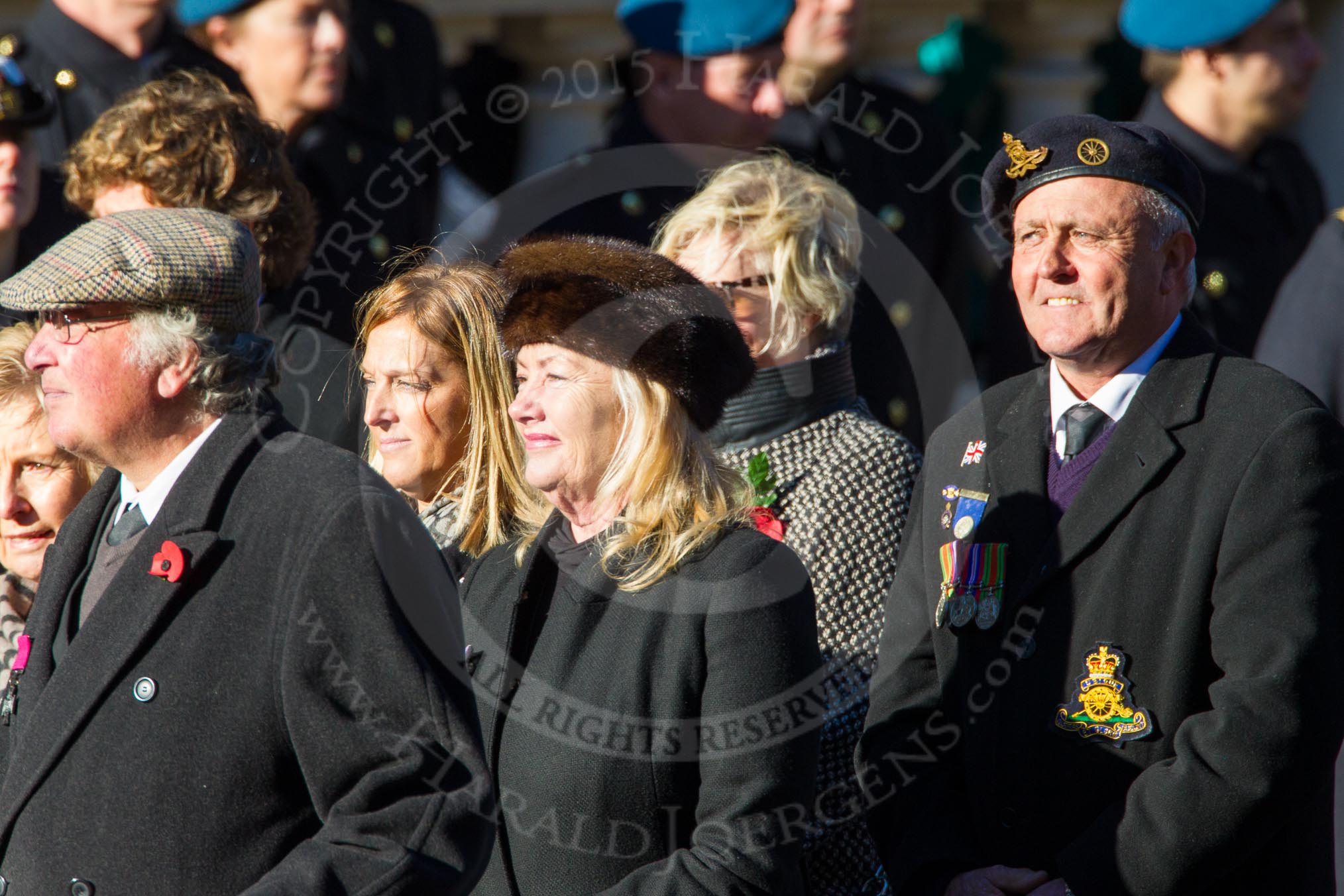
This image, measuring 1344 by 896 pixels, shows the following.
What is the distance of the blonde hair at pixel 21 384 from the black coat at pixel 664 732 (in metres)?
1.10

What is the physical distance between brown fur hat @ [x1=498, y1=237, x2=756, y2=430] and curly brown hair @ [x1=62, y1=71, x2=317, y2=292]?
1032 millimetres

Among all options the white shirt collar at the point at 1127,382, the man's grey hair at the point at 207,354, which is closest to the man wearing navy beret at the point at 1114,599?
the white shirt collar at the point at 1127,382

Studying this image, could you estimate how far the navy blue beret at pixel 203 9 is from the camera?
454cm

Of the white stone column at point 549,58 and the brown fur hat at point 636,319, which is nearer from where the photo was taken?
the brown fur hat at point 636,319

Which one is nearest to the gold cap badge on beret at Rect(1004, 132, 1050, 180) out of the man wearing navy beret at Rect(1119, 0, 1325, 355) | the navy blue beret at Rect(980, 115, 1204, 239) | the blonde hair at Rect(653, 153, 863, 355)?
the navy blue beret at Rect(980, 115, 1204, 239)

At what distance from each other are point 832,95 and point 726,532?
2258 mm

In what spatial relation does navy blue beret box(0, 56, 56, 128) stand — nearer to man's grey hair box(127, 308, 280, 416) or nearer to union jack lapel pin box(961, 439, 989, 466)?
man's grey hair box(127, 308, 280, 416)

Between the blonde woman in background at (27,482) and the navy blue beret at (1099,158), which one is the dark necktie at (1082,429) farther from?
the blonde woman in background at (27,482)

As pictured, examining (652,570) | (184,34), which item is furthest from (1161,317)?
(184,34)

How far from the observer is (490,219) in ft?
16.4

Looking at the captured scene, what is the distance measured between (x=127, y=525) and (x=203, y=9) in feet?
8.68

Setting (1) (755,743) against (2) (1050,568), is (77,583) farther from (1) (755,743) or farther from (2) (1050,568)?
(2) (1050,568)

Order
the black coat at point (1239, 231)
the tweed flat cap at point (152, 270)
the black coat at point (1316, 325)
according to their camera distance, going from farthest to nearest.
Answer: the black coat at point (1239, 231)
the black coat at point (1316, 325)
the tweed flat cap at point (152, 270)

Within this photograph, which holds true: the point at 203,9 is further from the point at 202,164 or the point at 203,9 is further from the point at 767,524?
the point at 767,524
